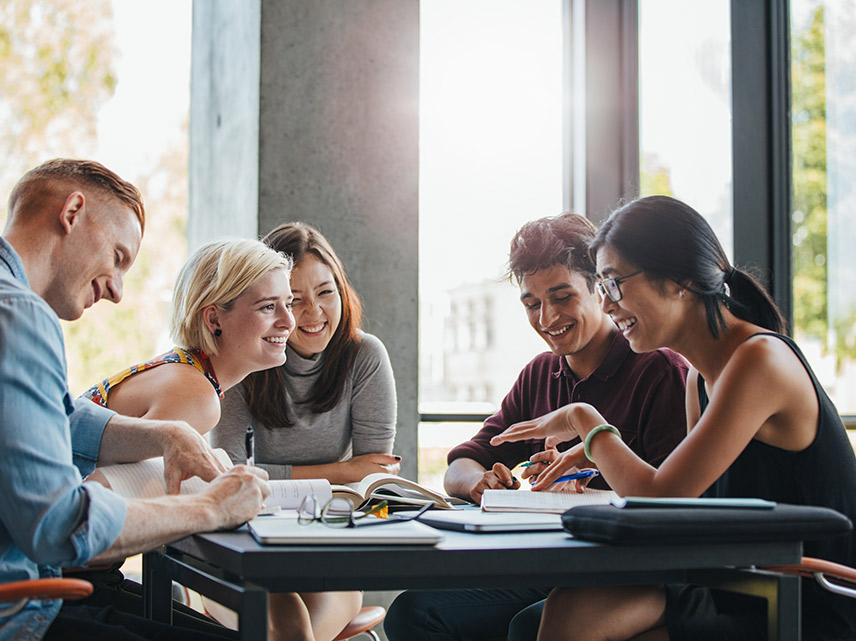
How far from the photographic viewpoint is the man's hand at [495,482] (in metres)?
2.14

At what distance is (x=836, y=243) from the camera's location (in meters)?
3.86

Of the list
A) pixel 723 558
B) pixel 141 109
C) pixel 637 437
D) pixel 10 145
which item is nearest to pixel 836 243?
pixel 637 437

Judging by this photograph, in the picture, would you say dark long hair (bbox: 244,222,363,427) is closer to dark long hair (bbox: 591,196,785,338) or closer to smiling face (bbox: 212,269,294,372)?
smiling face (bbox: 212,269,294,372)

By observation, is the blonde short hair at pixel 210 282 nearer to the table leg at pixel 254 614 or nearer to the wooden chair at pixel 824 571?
the table leg at pixel 254 614

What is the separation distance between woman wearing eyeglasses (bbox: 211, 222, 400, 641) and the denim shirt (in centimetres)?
140

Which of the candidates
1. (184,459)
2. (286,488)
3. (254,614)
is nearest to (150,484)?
(184,459)

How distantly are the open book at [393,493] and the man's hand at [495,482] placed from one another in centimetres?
16

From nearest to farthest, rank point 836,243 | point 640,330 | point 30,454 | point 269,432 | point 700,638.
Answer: point 30,454 < point 700,638 < point 640,330 < point 269,432 < point 836,243

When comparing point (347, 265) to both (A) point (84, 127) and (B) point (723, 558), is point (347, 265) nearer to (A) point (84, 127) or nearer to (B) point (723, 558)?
(A) point (84, 127)

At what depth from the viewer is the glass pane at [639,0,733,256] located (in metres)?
3.99

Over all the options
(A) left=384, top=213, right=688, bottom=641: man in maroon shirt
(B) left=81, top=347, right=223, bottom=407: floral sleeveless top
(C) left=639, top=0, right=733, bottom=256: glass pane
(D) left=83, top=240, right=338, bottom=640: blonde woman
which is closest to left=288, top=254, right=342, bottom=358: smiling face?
(D) left=83, top=240, right=338, bottom=640: blonde woman

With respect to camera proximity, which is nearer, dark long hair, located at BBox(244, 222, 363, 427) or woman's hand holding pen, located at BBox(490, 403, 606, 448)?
woman's hand holding pen, located at BBox(490, 403, 606, 448)

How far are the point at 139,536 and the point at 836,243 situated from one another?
3.61 meters

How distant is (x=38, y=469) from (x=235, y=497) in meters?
0.29
